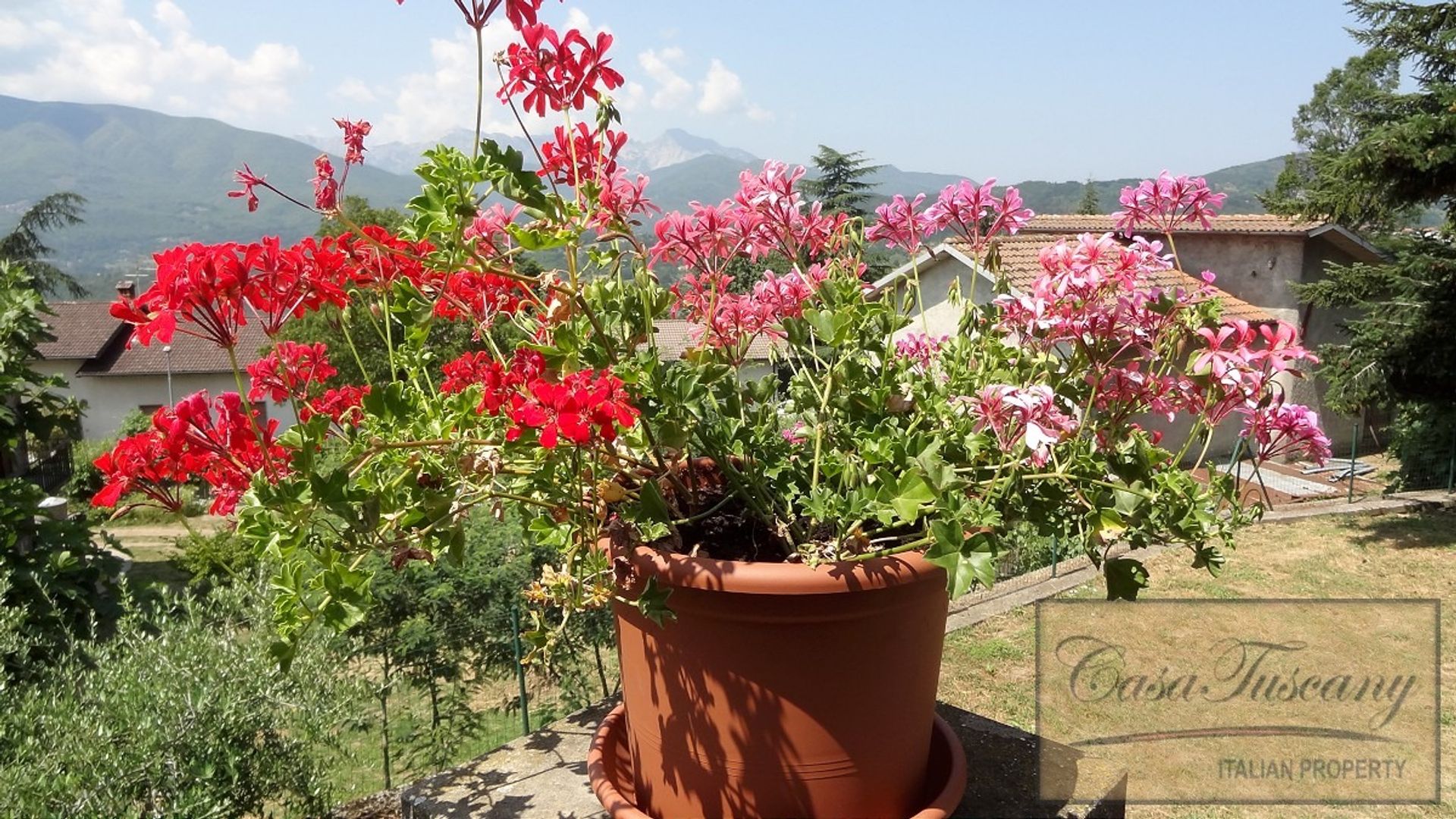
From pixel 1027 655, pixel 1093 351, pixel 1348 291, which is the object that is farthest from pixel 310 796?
pixel 1348 291

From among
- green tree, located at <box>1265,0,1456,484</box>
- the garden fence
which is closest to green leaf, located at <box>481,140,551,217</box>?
the garden fence

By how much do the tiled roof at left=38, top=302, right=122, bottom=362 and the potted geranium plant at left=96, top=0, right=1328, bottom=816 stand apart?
40.4 meters

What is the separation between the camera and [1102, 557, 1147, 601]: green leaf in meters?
1.13

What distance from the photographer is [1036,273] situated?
3.24 metres

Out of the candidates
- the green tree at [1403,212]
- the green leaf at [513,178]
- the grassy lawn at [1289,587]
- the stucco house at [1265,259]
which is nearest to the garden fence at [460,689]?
the grassy lawn at [1289,587]

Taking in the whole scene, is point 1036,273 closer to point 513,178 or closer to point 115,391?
point 513,178

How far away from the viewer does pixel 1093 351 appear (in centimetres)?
122

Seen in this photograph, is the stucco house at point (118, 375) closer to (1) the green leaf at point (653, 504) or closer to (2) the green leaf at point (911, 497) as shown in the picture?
(1) the green leaf at point (653, 504)

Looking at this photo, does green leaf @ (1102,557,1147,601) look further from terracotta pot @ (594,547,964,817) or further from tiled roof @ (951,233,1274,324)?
tiled roof @ (951,233,1274,324)

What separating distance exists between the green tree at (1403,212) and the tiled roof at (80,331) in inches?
1549

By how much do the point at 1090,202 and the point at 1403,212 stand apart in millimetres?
49639

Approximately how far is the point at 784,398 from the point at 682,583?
0.61 m

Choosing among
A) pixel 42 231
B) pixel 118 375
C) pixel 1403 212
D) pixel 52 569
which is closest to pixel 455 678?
pixel 52 569
